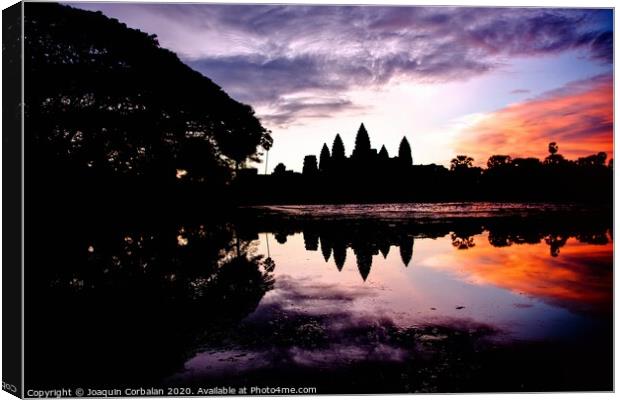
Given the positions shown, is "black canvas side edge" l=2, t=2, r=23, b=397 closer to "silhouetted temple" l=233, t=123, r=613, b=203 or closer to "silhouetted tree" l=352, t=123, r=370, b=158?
"silhouetted tree" l=352, t=123, r=370, b=158

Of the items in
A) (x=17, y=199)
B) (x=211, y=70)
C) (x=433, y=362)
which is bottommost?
(x=433, y=362)

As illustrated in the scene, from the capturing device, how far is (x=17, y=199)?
7.04 meters

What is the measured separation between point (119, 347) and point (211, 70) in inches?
243

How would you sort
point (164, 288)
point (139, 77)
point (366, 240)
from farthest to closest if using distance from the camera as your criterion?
point (139, 77)
point (366, 240)
point (164, 288)

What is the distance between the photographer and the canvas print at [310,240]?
261 inches

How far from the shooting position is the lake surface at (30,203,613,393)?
21.1 feet

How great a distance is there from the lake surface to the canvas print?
38mm

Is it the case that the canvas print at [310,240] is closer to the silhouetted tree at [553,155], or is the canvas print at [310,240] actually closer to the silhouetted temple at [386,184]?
the silhouetted tree at [553,155]

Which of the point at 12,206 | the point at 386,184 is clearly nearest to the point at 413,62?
the point at 12,206

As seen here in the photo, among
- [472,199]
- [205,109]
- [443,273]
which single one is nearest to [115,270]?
[443,273]

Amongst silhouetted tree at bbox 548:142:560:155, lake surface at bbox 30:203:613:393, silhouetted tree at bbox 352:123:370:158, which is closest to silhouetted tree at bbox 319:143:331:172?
silhouetted tree at bbox 352:123:370:158

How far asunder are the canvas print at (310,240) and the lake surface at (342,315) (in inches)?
1.5

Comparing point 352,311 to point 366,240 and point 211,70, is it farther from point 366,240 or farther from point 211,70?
point 366,240

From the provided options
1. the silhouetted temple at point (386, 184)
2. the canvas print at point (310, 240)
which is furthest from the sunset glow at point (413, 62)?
the silhouetted temple at point (386, 184)
